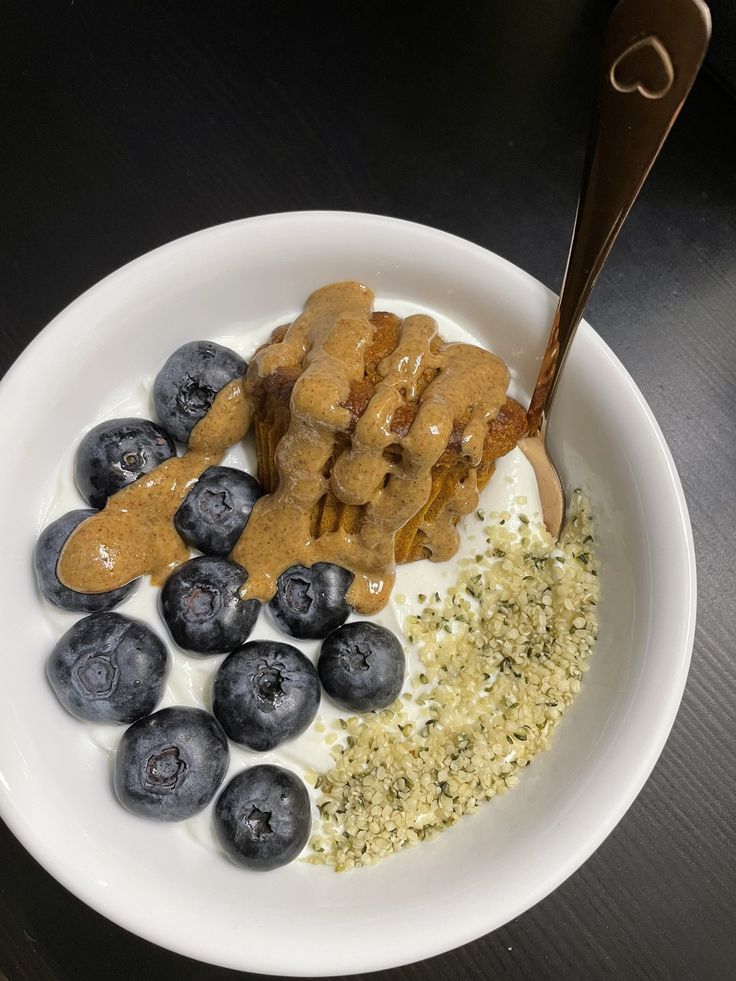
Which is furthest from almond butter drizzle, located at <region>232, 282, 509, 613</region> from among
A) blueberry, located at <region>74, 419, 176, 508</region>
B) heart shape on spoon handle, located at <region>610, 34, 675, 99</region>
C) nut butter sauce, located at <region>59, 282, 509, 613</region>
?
heart shape on spoon handle, located at <region>610, 34, 675, 99</region>

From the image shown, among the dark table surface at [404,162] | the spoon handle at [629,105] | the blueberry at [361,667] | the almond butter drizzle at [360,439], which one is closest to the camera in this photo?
the spoon handle at [629,105]

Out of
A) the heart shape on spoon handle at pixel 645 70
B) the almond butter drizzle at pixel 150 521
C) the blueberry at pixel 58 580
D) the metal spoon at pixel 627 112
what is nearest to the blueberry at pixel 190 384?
the almond butter drizzle at pixel 150 521

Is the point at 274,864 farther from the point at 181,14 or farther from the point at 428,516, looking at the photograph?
the point at 181,14

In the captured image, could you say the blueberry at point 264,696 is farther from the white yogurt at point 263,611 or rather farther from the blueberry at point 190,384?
the blueberry at point 190,384

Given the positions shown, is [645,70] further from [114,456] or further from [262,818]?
Result: [262,818]

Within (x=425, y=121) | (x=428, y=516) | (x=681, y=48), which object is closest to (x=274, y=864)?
(x=428, y=516)

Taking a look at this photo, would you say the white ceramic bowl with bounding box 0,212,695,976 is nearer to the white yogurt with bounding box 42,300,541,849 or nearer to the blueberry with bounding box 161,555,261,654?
the white yogurt with bounding box 42,300,541,849
